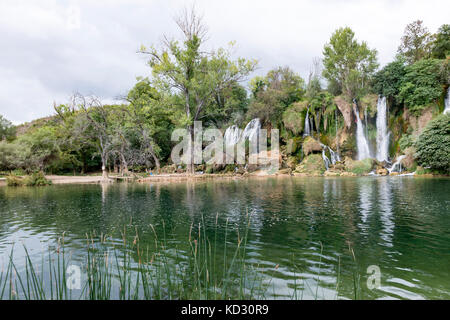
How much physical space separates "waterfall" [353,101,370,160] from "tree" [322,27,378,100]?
4.81 metres

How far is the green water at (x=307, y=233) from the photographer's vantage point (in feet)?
14.4

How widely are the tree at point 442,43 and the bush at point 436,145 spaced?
1267cm

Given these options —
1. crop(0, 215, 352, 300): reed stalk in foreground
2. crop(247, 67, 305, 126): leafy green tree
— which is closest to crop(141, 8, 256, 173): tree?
crop(247, 67, 305, 126): leafy green tree

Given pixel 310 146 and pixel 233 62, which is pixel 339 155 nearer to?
pixel 310 146

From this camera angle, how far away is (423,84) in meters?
29.5

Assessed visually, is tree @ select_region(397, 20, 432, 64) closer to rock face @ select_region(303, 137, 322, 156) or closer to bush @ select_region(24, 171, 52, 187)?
rock face @ select_region(303, 137, 322, 156)

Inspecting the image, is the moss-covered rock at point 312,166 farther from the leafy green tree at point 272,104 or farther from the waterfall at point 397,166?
the leafy green tree at point 272,104

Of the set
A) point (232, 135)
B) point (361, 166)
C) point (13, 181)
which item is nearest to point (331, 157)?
point (361, 166)

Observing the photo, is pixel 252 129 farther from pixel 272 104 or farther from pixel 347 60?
pixel 347 60

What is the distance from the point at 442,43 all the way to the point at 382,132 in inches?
533

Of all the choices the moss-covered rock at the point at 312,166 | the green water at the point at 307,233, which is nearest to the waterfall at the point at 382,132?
the moss-covered rock at the point at 312,166

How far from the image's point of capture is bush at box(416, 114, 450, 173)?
961 inches
